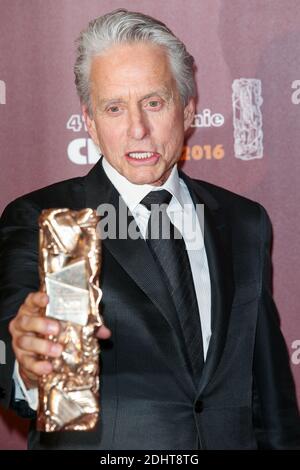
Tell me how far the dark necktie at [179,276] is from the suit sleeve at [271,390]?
8.6 inches

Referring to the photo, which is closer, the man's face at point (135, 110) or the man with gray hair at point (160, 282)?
the man with gray hair at point (160, 282)

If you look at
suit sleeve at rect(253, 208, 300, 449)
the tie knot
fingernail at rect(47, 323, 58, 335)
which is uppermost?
the tie knot

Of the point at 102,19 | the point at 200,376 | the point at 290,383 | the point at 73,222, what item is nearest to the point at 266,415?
the point at 290,383

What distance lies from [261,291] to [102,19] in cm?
76

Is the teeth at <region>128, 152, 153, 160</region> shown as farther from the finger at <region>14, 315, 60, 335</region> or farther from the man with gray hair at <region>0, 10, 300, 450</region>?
the finger at <region>14, 315, 60, 335</region>

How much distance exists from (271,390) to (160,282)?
430mm

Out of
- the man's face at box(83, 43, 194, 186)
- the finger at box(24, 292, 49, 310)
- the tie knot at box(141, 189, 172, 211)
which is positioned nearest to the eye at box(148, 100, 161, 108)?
the man's face at box(83, 43, 194, 186)

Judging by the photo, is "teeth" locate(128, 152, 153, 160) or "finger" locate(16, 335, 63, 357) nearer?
"finger" locate(16, 335, 63, 357)

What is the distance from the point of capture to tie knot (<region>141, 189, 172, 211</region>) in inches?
74.3

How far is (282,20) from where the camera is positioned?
2.33m

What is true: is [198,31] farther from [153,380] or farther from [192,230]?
[153,380]

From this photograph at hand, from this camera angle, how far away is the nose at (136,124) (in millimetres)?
1847

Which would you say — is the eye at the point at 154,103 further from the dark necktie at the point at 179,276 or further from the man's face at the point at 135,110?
the dark necktie at the point at 179,276

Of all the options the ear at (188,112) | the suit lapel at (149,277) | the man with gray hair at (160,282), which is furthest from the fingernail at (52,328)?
the ear at (188,112)
